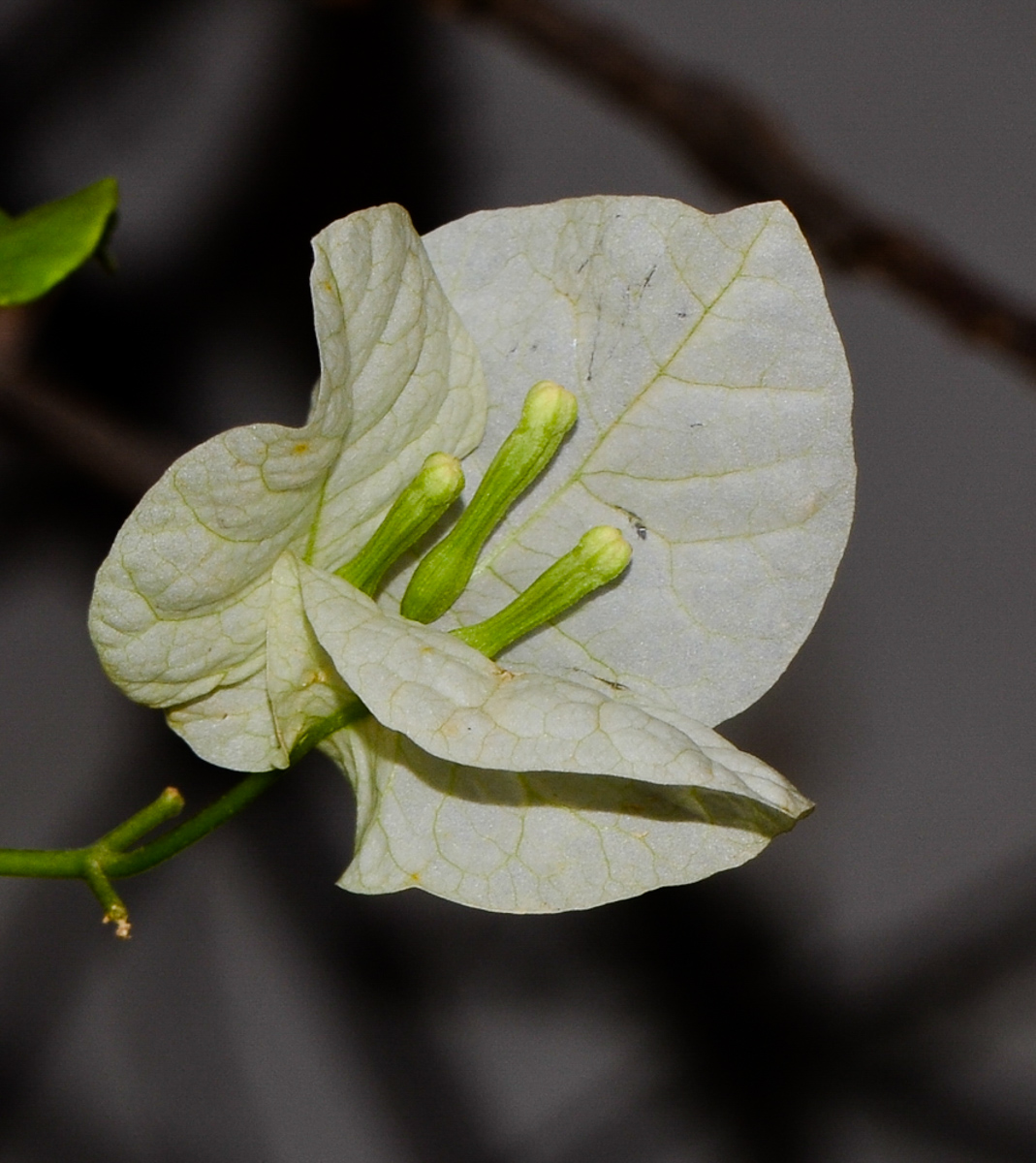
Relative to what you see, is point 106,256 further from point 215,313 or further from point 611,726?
point 215,313

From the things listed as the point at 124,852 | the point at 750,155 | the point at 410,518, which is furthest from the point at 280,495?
the point at 750,155

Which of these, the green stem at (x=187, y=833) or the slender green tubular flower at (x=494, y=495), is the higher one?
the slender green tubular flower at (x=494, y=495)

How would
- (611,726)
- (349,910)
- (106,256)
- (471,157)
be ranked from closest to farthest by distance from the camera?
(611,726), (106,256), (471,157), (349,910)

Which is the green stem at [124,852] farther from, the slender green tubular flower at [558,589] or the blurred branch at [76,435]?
the blurred branch at [76,435]

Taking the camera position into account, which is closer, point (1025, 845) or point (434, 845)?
point (434, 845)

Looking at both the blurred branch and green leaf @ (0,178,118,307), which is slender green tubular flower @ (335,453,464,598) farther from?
A: the blurred branch

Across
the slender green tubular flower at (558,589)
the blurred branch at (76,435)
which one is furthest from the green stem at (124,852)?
the blurred branch at (76,435)

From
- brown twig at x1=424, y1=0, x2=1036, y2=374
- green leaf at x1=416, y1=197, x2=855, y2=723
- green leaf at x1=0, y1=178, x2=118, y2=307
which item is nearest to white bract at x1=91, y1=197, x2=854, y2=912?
green leaf at x1=416, y1=197, x2=855, y2=723

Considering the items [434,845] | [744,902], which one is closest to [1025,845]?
[744,902]
